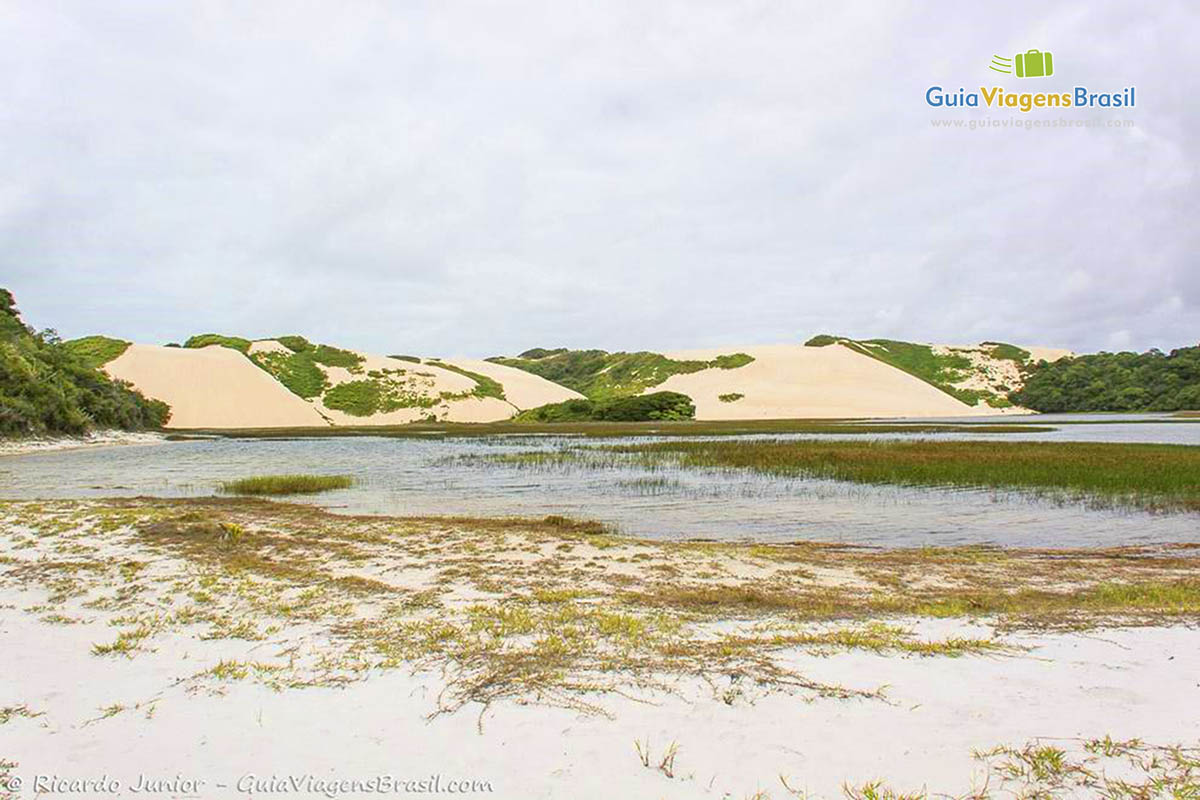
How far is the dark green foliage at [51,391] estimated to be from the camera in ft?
130

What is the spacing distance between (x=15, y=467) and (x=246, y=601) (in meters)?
28.6

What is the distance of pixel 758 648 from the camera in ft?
20.6

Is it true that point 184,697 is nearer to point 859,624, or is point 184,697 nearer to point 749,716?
point 749,716

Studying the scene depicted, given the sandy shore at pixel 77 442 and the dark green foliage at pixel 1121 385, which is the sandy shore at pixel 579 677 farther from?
the dark green foliage at pixel 1121 385

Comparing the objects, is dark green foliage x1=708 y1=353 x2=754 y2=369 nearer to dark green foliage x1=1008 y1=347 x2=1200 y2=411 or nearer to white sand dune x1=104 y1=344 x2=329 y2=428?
→ dark green foliage x1=1008 y1=347 x2=1200 y2=411

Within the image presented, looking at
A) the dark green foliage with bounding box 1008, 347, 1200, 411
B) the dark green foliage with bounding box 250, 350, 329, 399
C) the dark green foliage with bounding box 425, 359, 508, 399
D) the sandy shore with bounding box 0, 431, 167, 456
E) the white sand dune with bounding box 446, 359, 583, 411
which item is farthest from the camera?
the white sand dune with bounding box 446, 359, 583, 411

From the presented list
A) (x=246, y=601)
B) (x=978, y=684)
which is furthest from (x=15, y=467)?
(x=978, y=684)

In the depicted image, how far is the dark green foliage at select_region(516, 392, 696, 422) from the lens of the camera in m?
86.3

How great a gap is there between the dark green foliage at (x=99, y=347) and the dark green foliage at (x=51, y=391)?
26344mm

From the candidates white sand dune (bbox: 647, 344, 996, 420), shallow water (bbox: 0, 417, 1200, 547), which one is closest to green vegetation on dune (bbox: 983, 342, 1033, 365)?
white sand dune (bbox: 647, 344, 996, 420)

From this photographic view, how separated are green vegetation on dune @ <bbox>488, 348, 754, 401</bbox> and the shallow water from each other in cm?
8270

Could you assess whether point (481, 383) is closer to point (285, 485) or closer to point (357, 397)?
point (357, 397)

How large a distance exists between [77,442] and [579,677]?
1986 inches

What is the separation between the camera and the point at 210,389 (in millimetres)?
87062
